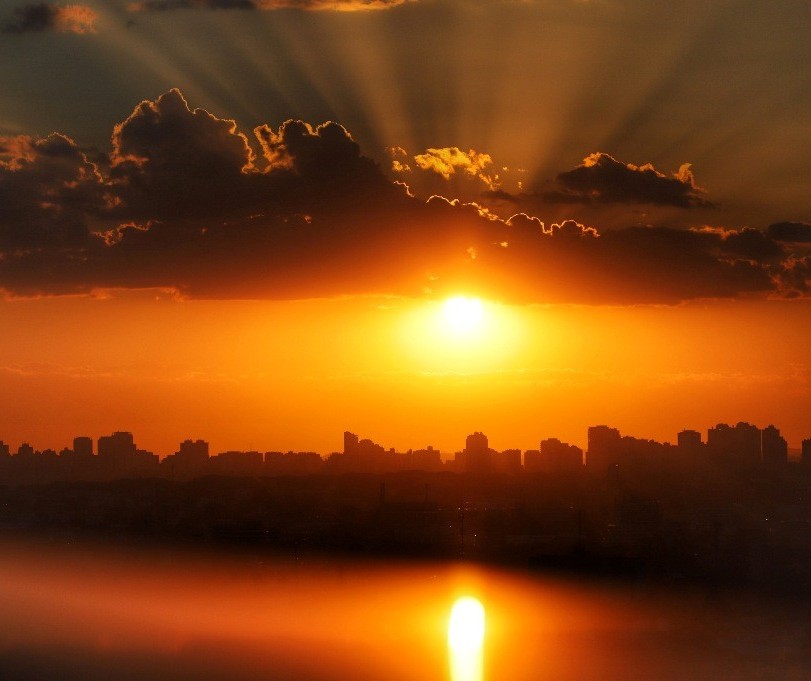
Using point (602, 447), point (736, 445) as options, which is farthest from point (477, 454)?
point (736, 445)

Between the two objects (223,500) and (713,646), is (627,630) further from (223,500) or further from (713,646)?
(223,500)

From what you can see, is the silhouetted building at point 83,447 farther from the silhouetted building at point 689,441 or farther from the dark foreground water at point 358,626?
the silhouetted building at point 689,441

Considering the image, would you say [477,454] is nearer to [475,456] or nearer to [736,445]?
[475,456]

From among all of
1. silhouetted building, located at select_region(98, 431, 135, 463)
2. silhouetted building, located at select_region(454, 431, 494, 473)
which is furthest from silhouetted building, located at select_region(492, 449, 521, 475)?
silhouetted building, located at select_region(98, 431, 135, 463)

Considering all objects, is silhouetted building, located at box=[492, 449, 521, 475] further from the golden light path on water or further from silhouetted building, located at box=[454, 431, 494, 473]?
the golden light path on water

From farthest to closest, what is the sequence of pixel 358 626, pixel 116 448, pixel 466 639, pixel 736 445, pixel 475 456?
1. pixel 116 448
2. pixel 475 456
3. pixel 736 445
4. pixel 358 626
5. pixel 466 639

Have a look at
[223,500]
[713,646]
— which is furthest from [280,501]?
[713,646]
